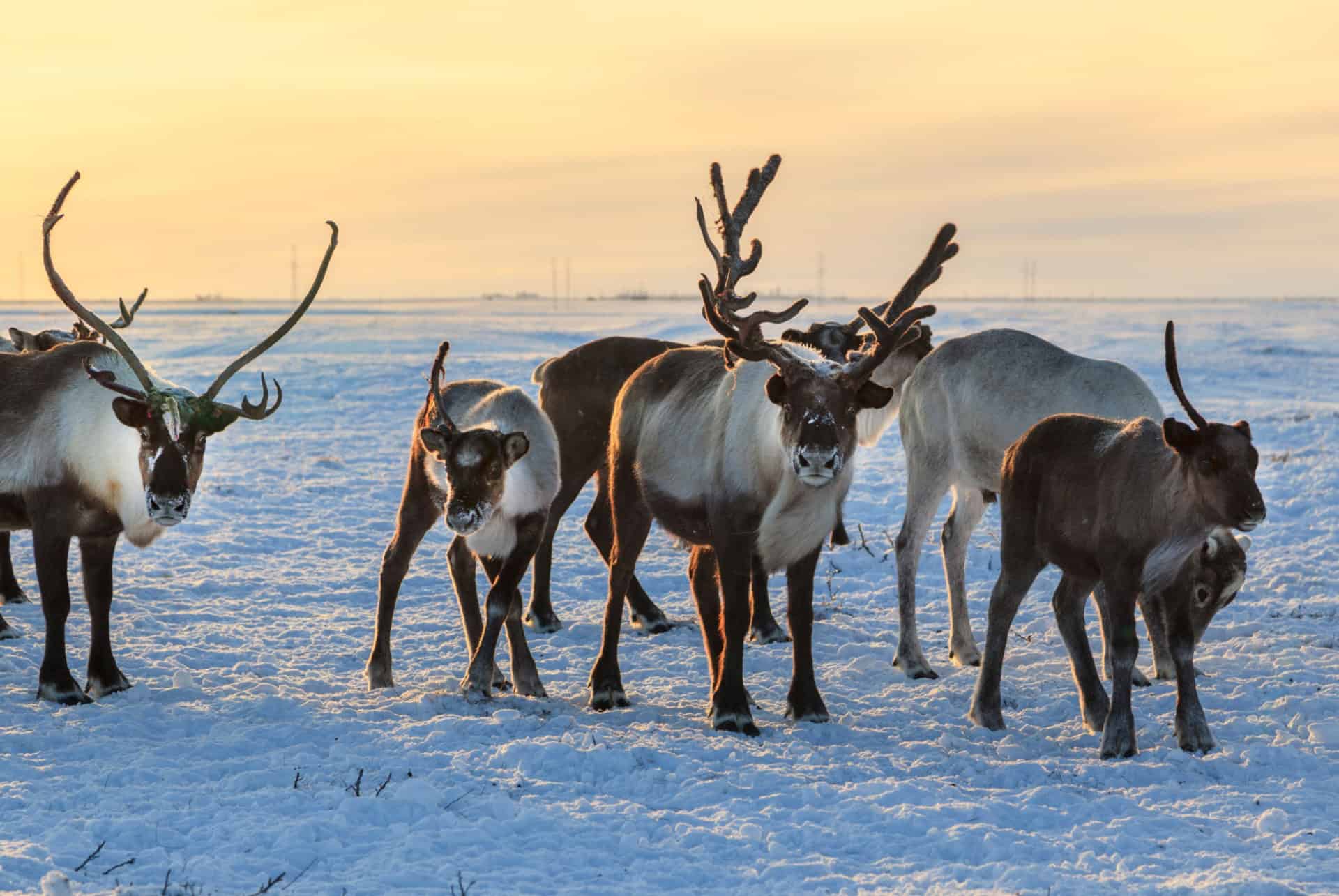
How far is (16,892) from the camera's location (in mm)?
4484

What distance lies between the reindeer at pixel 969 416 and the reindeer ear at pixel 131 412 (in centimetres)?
441

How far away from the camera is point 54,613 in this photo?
7086 mm

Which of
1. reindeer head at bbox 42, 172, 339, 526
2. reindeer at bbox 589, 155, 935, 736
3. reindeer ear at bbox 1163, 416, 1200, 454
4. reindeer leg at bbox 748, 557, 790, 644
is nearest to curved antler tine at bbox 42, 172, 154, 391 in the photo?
reindeer head at bbox 42, 172, 339, 526

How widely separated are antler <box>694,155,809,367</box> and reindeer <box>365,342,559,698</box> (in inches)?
47.4

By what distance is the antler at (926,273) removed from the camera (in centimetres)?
753

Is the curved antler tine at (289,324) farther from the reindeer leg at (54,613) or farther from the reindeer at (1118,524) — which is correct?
the reindeer at (1118,524)

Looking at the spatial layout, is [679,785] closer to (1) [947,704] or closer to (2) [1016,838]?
(2) [1016,838]

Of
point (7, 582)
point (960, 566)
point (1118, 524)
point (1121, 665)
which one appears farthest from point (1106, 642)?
point (7, 582)

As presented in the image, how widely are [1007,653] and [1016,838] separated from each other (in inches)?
133

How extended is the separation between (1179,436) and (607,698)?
323 centimetres

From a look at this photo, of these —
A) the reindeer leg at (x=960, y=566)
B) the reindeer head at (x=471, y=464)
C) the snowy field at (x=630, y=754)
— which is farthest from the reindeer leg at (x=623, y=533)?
the reindeer leg at (x=960, y=566)

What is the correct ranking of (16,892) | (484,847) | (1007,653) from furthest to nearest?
(1007,653)
(484,847)
(16,892)

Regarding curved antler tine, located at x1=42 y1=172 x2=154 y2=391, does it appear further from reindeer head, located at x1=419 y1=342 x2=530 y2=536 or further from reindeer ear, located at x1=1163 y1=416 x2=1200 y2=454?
reindeer ear, located at x1=1163 y1=416 x2=1200 y2=454

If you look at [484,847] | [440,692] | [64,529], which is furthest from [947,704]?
[64,529]
